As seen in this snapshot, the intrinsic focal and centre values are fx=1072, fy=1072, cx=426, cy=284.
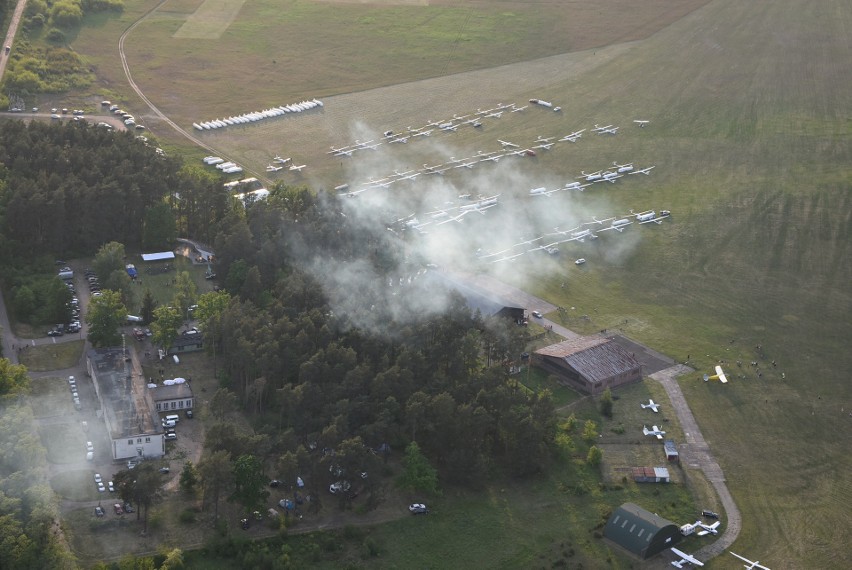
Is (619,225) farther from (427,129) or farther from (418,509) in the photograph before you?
(418,509)

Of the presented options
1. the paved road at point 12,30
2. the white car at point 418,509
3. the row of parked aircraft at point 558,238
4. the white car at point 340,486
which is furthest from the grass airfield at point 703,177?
the paved road at point 12,30

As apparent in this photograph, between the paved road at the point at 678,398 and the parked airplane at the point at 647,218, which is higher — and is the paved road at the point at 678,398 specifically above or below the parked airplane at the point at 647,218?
above

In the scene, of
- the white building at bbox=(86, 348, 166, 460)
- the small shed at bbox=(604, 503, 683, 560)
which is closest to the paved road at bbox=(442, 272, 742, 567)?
the small shed at bbox=(604, 503, 683, 560)

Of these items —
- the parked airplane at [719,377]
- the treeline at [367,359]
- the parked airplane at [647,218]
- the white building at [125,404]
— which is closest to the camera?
the white building at [125,404]

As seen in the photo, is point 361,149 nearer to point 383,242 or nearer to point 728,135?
point 383,242

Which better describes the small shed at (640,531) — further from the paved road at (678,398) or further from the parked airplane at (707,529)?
the parked airplane at (707,529)

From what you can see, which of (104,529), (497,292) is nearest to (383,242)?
(497,292)
